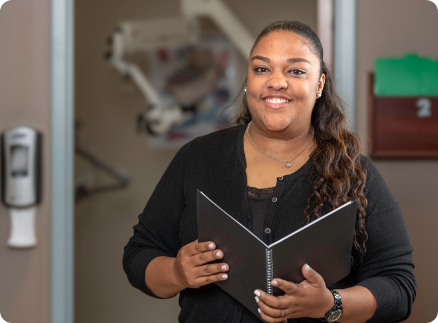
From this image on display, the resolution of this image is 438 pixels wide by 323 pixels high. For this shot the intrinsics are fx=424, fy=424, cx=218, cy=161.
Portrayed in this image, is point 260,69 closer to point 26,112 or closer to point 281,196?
point 281,196

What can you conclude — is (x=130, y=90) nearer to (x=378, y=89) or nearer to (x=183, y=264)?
(x=378, y=89)

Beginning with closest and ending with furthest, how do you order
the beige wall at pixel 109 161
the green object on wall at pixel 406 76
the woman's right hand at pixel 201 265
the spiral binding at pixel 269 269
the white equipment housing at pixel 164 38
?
the spiral binding at pixel 269 269
the woman's right hand at pixel 201 265
the green object on wall at pixel 406 76
the white equipment housing at pixel 164 38
the beige wall at pixel 109 161

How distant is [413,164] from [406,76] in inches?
14.6

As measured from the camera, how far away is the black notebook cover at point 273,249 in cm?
82

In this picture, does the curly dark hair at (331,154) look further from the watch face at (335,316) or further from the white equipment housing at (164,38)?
the white equipment housing at (164,38)

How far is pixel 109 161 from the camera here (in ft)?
8.82

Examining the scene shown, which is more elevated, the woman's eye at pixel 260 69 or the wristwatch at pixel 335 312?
the woman's eye at pixel 260 69

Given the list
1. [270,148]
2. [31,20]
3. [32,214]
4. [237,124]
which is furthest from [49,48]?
[270,148]

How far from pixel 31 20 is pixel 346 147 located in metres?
1.49

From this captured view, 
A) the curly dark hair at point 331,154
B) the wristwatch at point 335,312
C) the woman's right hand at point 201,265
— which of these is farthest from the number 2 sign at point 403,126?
the woman's right hand at point 201,265

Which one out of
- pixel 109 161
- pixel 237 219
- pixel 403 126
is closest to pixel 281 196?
pixel 237 219

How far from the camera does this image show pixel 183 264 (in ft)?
3.10

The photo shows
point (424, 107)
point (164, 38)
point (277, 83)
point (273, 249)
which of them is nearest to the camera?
point (273, 249)

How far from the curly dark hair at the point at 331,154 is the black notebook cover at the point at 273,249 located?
0.13m
